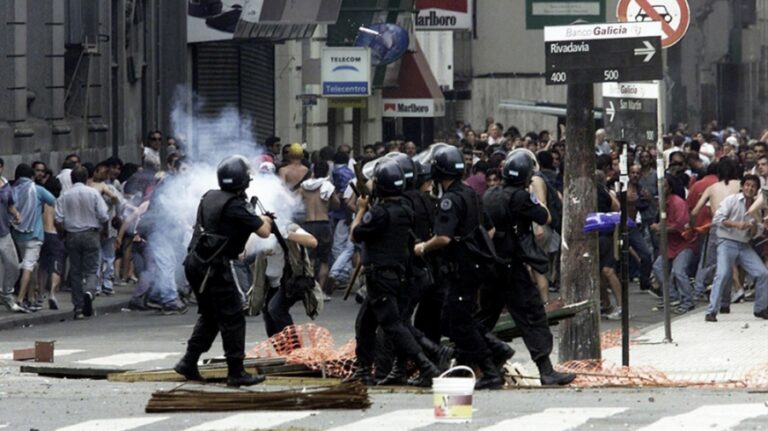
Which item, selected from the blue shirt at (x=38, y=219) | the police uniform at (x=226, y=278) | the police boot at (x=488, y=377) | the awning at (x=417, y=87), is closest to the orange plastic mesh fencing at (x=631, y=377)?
the police boot at (x=488, y=377)

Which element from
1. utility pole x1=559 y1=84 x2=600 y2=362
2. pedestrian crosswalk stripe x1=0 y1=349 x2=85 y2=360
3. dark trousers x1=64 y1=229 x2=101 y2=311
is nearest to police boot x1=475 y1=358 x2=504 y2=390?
utility pole x1=559 y1=84 x2=600 y2=362

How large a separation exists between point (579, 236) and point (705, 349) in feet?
7.52

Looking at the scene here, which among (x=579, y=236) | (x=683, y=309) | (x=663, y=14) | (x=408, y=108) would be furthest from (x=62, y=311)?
(x=408, y=108)

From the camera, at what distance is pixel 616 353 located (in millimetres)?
18922

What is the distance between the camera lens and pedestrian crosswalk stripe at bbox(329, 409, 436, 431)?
12406 millimetres

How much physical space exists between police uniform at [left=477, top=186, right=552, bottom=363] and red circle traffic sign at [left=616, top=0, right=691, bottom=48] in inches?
156

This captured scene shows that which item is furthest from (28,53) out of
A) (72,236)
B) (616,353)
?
(616,353)

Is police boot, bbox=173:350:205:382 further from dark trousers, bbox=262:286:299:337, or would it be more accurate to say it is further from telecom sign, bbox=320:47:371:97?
telecom sign, bbox=320:47:371:97

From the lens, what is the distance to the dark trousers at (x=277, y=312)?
58.4ft

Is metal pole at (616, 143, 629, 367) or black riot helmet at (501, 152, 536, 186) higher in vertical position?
black riot helmet at (501, 152, 536, 186)

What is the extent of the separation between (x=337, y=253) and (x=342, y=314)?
125 inches

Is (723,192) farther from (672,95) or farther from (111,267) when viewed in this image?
(672,95)

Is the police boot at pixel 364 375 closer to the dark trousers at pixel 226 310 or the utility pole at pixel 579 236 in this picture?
the dark trousers at pixel 226 310

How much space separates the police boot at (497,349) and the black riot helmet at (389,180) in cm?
117
